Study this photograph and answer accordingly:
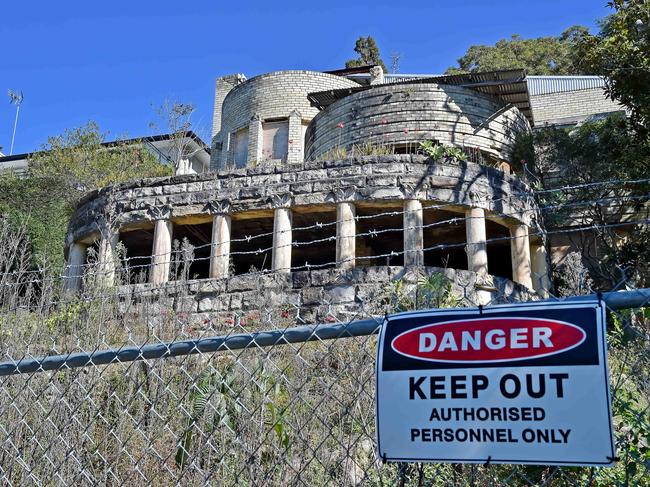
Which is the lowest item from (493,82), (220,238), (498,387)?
(498,387)

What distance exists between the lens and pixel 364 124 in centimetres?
1609

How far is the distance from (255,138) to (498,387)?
23.7 meters

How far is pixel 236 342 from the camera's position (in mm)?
2564

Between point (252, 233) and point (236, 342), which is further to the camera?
point (252, 233)

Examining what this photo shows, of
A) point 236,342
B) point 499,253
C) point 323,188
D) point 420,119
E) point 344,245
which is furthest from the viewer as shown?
point 499,253

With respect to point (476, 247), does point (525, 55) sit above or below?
above

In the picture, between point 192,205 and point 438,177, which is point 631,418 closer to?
point 438,177

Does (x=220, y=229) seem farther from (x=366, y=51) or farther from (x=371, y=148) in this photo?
(x=366, y=51)

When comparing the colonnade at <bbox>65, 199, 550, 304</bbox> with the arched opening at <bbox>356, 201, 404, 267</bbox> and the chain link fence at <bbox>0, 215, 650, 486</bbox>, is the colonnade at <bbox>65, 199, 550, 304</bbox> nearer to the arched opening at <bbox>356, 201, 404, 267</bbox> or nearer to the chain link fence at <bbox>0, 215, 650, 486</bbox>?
the arched opening at <bbox>356, 201, 404, 267</bbox>

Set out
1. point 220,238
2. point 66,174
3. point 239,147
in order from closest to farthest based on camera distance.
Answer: point 220,238 < point 66,174 < point 239,147

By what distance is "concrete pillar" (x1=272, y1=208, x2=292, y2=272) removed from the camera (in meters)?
12.0

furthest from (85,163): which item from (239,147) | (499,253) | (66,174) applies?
(499,253)

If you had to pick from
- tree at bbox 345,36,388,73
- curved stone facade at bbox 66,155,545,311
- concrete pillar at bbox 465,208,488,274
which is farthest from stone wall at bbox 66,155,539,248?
tree at bbox 345,36,388,73

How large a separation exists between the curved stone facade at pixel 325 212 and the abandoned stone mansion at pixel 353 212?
0.03m
